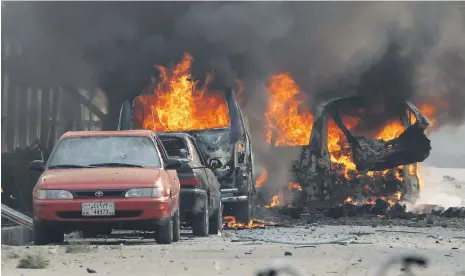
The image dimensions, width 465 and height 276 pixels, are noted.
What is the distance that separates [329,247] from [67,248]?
249 cm

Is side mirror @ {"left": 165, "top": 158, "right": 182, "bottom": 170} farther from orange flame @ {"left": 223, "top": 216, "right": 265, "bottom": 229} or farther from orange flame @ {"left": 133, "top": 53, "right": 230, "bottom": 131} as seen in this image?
orange flame @ {"left": 223, "top": 216, "right": 265, "bottom": 229}

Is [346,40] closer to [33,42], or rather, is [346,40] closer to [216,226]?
[33,42]

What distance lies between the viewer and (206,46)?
51.7 feet

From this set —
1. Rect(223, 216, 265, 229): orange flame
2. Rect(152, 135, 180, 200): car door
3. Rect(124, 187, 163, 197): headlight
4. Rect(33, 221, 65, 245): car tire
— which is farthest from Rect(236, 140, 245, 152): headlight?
Rect(33, 221, 65, 245): car tire

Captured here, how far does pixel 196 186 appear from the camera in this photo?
985cm

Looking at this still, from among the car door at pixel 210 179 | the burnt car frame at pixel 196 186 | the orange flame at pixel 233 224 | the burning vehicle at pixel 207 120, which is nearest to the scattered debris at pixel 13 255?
the burnt car frame at pixel 196 186

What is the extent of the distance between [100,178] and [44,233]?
74cm

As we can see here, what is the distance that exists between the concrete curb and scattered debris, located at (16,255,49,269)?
3044mm

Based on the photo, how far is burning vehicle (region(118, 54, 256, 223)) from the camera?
11328 mm

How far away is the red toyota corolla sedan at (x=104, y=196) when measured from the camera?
8.38 metres

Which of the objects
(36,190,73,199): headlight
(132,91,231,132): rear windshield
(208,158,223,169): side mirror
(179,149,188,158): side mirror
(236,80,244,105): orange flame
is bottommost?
(36,190,73,199): headlight

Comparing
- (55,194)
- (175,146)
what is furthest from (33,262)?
(175,146)

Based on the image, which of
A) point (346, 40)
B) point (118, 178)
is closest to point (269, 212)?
point (346, 40)

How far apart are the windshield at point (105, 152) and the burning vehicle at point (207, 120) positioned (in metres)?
1.86
